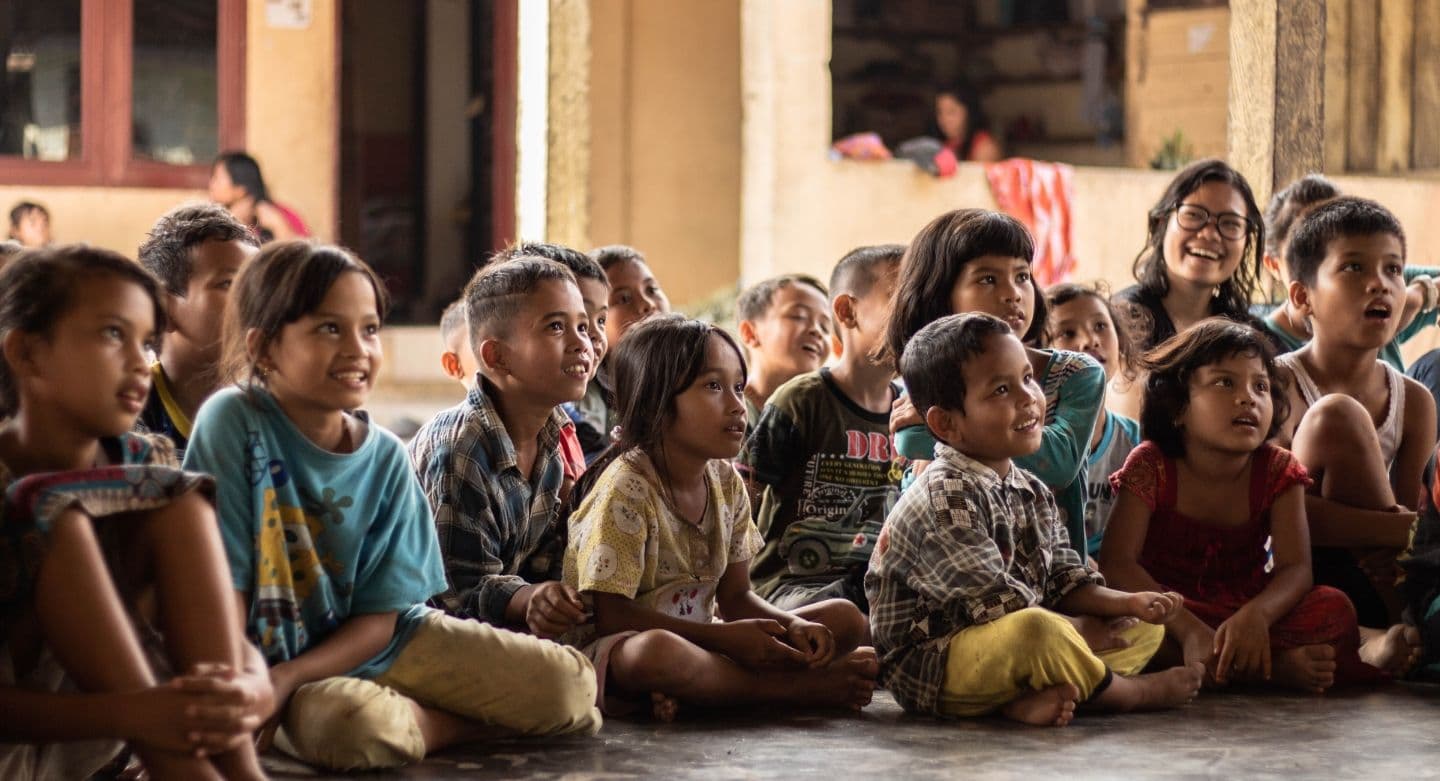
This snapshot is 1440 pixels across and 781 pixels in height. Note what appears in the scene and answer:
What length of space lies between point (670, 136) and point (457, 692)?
16.4 ft

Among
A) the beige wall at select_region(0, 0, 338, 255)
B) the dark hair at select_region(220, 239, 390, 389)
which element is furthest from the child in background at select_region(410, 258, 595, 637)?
the beige wall at select_region(0, 0, 338, 255)

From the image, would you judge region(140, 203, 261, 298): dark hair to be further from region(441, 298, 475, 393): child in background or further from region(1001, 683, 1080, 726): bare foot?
region(1001, 683, 1080, 726): bare foot

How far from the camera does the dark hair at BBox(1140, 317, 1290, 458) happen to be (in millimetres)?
3711

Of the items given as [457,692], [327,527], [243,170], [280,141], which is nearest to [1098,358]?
[457,692]

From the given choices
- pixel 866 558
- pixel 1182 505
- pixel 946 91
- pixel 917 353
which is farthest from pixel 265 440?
pixel 946 91

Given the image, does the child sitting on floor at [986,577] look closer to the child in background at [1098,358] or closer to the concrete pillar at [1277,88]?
the child in background at [1098,358]

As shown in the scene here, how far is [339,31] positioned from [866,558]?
224 inches

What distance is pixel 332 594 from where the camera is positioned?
2.86 meters

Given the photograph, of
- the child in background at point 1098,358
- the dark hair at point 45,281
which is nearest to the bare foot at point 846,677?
the child in background at point 1098,358

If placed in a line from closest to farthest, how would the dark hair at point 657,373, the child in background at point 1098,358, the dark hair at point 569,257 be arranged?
the dark hair at point 657,373, the dark hair at point 569,257, the child in background at point 1098,358

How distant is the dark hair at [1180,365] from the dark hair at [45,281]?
2130mm

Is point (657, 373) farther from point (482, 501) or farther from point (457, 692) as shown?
point (457, 692)

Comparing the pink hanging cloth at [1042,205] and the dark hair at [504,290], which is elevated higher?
the pink hanging cloth at [1042,205]

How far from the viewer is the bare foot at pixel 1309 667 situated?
361cm
